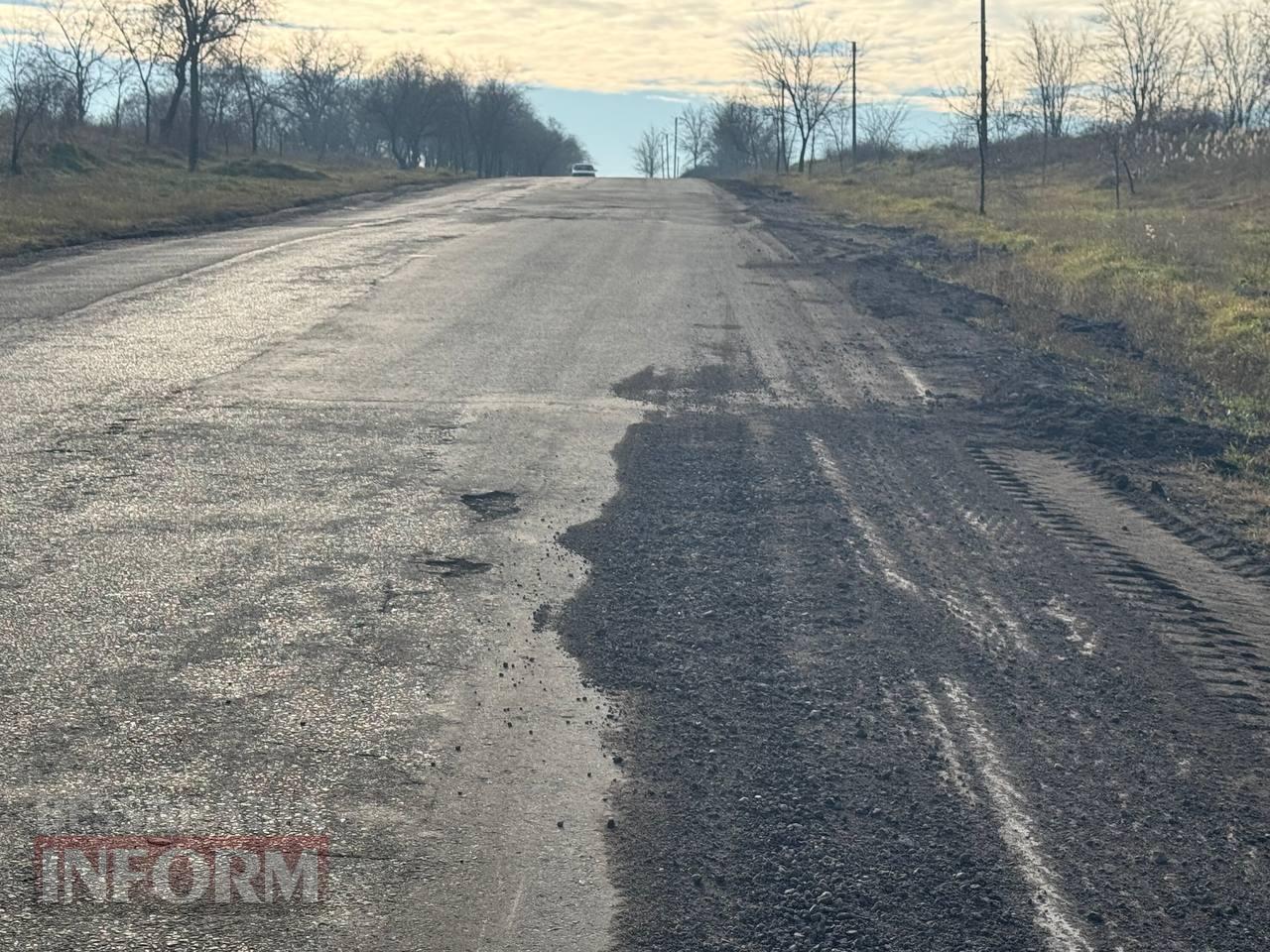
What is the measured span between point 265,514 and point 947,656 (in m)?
3.29

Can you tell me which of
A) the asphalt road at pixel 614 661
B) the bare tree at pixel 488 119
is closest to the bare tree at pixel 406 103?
the bare tree at pixel 488 119

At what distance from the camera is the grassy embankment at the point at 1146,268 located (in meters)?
10.5

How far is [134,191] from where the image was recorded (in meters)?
27.0

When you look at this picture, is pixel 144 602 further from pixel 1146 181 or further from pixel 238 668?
pixel 1146 181

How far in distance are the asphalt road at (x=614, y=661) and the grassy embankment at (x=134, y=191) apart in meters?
10.4

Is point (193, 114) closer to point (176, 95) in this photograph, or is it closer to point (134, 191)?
point (176, 95)

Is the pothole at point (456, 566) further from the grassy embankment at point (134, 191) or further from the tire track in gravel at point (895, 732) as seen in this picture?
the grassy embankment at point (134, 191)

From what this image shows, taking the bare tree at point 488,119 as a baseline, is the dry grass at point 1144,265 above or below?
below

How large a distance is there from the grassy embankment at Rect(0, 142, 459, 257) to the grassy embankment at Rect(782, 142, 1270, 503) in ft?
40.8

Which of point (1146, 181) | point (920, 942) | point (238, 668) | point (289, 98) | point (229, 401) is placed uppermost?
point (289, 98)

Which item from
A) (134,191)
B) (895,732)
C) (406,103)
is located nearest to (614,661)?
(895,732)

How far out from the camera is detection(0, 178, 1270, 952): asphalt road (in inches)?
133

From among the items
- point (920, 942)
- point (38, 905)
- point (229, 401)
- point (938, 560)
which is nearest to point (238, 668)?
point (38, 905)

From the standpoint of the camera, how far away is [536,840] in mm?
3600
